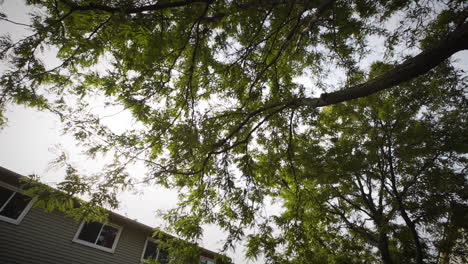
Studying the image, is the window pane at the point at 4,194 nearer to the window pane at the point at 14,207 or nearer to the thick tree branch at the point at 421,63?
the window pane at the point at 14,207

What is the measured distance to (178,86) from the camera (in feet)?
13.9

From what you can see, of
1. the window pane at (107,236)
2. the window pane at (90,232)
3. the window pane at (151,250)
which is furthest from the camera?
the window pane at (151,250)

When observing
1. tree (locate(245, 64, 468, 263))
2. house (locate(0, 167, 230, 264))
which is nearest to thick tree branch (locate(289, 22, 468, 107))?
tree (locate(245, 64, 468, 263))

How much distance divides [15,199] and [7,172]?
1566 mm

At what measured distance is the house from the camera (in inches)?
295

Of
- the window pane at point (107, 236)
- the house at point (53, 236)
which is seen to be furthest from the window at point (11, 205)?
the window pane at point (107, 236)

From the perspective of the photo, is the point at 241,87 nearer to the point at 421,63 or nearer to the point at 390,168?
the point at 421,63

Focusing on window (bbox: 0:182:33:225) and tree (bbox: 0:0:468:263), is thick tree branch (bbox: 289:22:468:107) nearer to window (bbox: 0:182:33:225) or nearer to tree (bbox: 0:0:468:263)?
tree (bbox: 0:0:468:263)

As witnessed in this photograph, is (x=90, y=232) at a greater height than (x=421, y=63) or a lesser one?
lesser

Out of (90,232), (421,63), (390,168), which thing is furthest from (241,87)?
(90,232)

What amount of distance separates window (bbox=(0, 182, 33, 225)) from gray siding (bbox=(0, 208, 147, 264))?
18 centimetres

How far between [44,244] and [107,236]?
235cm

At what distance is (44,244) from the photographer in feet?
26.5

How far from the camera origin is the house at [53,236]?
7492 mm
